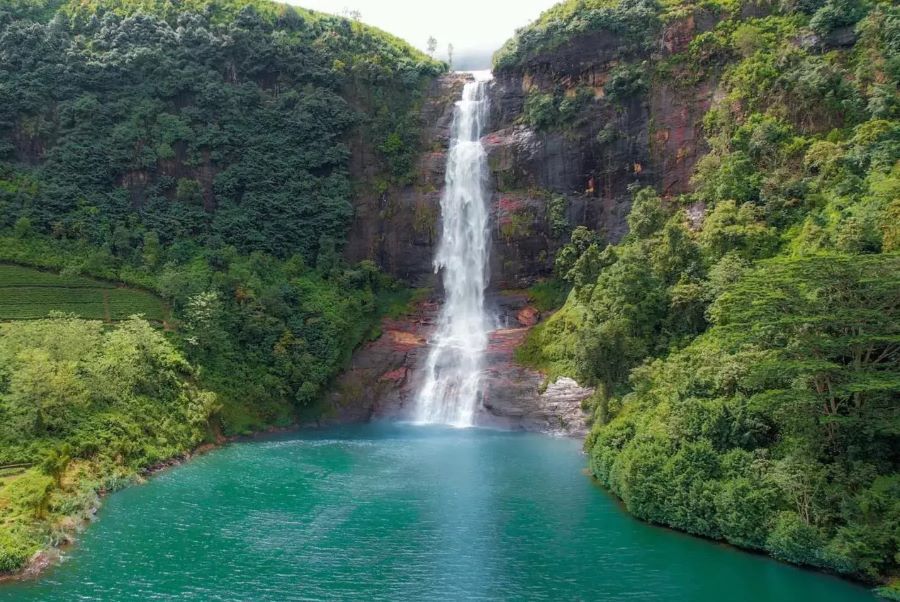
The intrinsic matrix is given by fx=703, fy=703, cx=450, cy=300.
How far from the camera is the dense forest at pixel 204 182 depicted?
4309 centimetres

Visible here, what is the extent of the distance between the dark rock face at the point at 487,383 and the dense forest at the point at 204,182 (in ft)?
6.33

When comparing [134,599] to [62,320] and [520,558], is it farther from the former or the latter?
[62,320]

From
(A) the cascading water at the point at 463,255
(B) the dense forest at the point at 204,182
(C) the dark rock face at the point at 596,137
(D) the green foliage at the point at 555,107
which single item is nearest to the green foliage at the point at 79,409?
(B) the dense forest at the point at 204,182

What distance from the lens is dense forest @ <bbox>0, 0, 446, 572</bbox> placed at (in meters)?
43.1

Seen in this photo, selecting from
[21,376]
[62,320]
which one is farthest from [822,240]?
[62,320]

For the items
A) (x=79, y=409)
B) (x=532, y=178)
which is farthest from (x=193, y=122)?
(x=79, y=409)

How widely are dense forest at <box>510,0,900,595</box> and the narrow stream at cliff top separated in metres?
1.65

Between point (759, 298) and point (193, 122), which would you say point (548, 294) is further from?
point (759, 298)

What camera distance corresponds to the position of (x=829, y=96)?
40.8 meters

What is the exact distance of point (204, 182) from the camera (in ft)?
193

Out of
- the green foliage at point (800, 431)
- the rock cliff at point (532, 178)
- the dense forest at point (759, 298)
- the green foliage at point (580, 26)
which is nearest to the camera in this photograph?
the green foliage at point (800, 431)

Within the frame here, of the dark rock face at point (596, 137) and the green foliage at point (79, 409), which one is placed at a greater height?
the dark rock face at point (596, 137)

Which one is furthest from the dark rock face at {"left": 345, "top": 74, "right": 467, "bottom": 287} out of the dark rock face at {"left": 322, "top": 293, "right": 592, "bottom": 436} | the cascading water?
the dark rock face at {"left": 322, "top": 293, "right": 592, "bottom": 436}

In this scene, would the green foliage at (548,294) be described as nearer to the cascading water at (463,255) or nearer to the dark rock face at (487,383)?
the dark rock face at (487,383)
